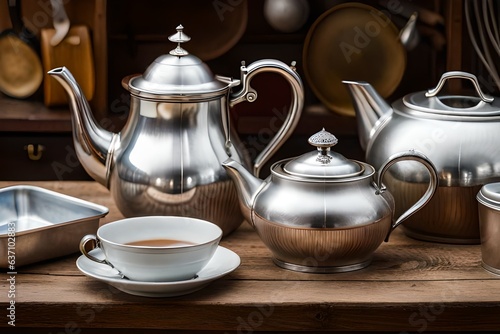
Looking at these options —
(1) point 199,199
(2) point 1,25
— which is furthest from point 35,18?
(1) point 199,199

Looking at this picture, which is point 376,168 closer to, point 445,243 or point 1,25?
point 445,243

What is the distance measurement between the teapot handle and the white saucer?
0.78 ft

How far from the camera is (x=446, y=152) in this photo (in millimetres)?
1339

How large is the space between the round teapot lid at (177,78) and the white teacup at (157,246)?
0.68 ft

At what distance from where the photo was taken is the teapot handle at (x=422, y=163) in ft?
4.20

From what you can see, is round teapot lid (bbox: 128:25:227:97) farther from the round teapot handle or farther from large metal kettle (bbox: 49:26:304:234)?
the round teapot handle

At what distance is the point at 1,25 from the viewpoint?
2146 millimetres

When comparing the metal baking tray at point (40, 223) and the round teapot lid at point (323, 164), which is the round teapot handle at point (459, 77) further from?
the metal baking tray at point (40, 223)

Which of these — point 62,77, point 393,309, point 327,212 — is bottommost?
point 393,309

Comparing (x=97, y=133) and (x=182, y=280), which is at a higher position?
(x=97, y=133)

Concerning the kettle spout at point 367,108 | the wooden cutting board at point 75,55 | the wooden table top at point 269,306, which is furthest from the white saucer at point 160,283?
the wooden cutting board at point 75,55

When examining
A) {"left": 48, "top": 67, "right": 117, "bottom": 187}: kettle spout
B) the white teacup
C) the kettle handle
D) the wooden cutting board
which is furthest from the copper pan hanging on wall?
the white teacup

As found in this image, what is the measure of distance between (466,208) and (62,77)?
0.66 meters

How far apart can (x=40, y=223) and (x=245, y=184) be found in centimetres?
35
